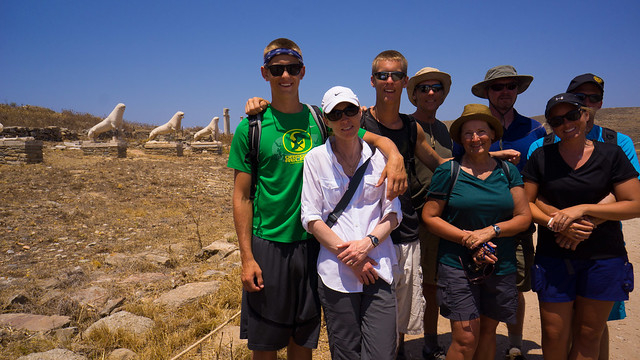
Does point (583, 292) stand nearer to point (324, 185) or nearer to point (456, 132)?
point (456, 132)

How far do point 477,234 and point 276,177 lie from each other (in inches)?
50.3

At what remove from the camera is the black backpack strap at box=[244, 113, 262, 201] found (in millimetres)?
2174

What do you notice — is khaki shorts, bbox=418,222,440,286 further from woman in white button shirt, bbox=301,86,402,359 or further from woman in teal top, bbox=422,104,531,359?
woman in white button shirt, bbox=301,86,402,359

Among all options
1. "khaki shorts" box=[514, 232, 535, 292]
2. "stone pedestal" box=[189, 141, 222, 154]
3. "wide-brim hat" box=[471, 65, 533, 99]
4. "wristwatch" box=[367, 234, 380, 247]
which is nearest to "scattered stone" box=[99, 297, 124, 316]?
"wristwatch" box=[367, 234, 380, 247]

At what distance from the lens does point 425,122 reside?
3.08 metres

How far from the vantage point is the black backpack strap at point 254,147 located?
85.6 inches

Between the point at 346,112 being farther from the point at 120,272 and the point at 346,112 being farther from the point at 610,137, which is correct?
the point at 120,272

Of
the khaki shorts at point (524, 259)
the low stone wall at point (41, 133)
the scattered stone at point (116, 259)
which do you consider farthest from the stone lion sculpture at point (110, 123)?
the khaki shorts at point (524, 259)

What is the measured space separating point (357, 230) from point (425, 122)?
149 cm

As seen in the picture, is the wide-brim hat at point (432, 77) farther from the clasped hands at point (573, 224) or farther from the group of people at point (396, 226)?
the clasped hands at point (573, 224)

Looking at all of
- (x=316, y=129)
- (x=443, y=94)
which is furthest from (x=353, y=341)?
(x=443, y=94)

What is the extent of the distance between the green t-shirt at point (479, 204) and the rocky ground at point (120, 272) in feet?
4.86

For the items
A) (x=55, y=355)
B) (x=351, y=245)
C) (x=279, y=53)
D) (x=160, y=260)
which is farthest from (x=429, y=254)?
(x=160, y=260)

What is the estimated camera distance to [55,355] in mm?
2908
